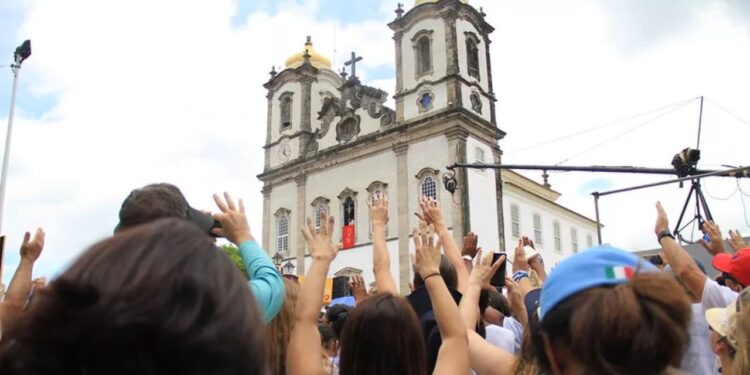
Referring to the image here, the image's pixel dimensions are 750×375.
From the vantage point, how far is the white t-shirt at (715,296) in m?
3.28

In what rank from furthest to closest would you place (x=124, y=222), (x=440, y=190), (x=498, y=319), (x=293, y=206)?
1. (x=293, y=206)
2. (x=440, y=190)
3. (x=498, y=319)
4. (x=124, y=222)

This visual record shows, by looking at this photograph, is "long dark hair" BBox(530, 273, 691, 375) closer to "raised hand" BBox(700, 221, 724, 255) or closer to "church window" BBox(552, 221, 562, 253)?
"raised hand" BBox(700, 221, 724, 255)

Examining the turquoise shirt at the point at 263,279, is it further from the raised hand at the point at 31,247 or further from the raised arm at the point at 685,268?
the raised arm at the point at 685,268

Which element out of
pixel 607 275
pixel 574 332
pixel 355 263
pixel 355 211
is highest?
pixel 355 211

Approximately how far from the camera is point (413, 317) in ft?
8.48

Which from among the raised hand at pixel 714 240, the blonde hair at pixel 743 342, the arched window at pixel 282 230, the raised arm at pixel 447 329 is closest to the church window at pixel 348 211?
the arched window at pixel 282 230

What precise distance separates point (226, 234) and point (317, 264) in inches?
18.2

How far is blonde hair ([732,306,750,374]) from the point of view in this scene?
238cm

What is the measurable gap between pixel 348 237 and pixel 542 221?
1443cm

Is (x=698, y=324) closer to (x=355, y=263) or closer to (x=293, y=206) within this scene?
(x=355, y=263)

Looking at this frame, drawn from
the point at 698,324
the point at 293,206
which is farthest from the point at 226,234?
the point at 293,206

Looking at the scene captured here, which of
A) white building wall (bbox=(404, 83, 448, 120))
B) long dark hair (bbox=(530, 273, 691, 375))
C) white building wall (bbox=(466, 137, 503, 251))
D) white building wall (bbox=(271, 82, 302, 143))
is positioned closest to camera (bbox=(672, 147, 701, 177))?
long dark hair (bbox=(530, 273, 691, 375))

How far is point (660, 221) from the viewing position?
4152mm

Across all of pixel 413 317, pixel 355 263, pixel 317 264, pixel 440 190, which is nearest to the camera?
pixel 413 317
